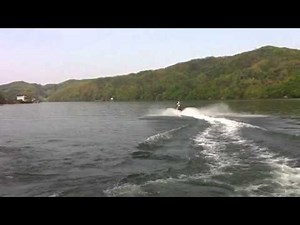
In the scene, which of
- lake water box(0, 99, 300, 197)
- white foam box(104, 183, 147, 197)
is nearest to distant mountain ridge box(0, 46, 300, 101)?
lake water box(0, 99, 300, 197)

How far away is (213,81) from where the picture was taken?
139 metres

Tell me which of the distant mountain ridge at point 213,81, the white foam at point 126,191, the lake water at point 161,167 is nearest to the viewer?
the white foam at point 126,191

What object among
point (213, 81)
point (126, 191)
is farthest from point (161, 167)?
point (213, 81)

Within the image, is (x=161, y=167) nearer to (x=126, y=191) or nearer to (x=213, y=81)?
(x=126, y=191)

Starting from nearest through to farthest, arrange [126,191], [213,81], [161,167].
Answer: [126,191], [161,167], [213,81]

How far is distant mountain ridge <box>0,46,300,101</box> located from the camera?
122 m

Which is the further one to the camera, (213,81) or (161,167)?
(213,81)

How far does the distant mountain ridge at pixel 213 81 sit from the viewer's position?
122m

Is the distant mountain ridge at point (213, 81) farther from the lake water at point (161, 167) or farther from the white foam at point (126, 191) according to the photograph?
the white foam at point (126, 191)

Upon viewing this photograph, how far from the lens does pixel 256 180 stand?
33.0 feet

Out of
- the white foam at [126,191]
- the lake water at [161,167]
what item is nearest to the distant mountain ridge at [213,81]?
the lake water at [161,167]
